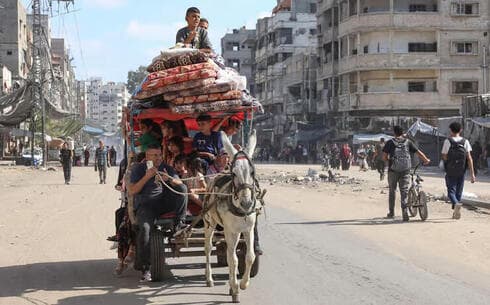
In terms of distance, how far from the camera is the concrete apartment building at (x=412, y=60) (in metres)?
59.0

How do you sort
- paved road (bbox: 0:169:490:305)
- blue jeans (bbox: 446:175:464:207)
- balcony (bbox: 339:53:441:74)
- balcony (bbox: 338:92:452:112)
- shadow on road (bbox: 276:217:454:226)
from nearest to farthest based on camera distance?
paved road (bbox: 0:169:490:305) → shadow on road (bbox: 276:217:454:226) → blue jeans (bbox: 446:175:464:207) → balcony (bbox: 338:92:452:112) → balcony (bbox: 339:53:441:74)

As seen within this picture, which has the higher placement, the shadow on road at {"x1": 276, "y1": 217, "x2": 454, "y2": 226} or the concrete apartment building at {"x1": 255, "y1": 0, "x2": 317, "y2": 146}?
the concrete apartment building at {"x1": 255, "y1": 0, "x2": 317, "y2": 146}

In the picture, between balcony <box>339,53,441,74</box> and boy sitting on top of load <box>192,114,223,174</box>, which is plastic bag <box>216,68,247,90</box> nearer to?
boy sitting on top of load <box>192,114,223,174</box>

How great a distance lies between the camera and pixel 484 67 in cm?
5744

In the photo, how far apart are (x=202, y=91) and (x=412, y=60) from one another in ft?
174

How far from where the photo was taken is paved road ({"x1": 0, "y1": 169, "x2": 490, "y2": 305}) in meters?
7.76

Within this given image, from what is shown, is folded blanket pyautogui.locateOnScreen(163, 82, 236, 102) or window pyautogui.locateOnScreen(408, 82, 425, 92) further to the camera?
window pyautogui.locateOnScreen(408, 82, 425, 92)

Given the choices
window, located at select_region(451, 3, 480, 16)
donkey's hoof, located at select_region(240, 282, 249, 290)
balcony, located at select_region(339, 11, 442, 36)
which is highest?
window, located at select_region(451, 3, 480, 16)

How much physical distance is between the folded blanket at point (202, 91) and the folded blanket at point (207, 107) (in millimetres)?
124

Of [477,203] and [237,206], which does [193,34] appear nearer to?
[237,206]

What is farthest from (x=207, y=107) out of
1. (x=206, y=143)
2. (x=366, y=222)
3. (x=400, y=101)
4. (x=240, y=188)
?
(x=400, y=101)

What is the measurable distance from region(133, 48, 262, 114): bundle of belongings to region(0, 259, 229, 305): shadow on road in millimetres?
1988

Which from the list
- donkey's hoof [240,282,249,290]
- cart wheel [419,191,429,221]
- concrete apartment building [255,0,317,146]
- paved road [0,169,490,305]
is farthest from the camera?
concrete apartment building [255,0,317,146]

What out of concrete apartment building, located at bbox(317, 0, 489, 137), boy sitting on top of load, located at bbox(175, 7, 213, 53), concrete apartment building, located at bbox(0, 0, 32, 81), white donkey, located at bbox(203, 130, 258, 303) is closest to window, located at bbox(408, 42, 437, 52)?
concrete apartment building, located at bbox(317, 0, 489, 137)
